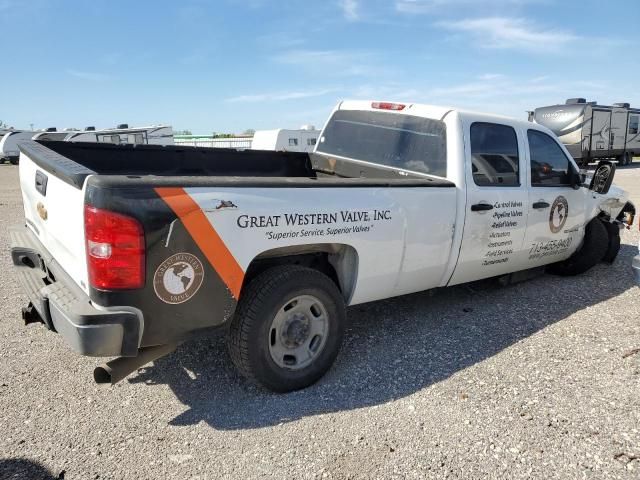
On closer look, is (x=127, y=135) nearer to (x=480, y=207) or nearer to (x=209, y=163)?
(x=209, y=163)

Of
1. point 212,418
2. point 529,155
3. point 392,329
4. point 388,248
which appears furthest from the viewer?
point 529,155

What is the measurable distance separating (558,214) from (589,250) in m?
1.04

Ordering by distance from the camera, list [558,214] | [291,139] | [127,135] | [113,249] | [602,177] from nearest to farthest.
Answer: [113,249] → [558,214] → [602,177] → [127,135] → [291,139]

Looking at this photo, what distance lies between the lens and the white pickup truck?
246 centimetres

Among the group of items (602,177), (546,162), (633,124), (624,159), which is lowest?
(624,159)

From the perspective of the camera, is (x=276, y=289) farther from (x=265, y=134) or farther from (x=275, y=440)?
(x=265, y=134)

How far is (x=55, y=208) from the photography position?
2896 mm

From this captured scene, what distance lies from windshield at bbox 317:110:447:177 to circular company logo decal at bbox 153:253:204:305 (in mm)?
2323

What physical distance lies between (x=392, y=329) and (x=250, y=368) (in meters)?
1.67

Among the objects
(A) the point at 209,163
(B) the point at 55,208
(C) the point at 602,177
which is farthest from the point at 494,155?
(B) the point at 55,208

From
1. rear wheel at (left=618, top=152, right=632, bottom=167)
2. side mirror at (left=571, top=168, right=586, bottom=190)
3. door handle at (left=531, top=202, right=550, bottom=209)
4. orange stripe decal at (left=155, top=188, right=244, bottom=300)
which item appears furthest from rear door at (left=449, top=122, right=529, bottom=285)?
rear wheel at (left=618, top=152, right=632, bottom=167)

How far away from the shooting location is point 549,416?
119 inches

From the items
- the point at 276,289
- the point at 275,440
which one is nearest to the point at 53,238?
the point at 276,289

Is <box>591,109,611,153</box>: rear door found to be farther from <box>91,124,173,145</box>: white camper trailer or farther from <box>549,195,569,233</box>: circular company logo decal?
<box>549,195,569,233</box>: circular company logo decal
